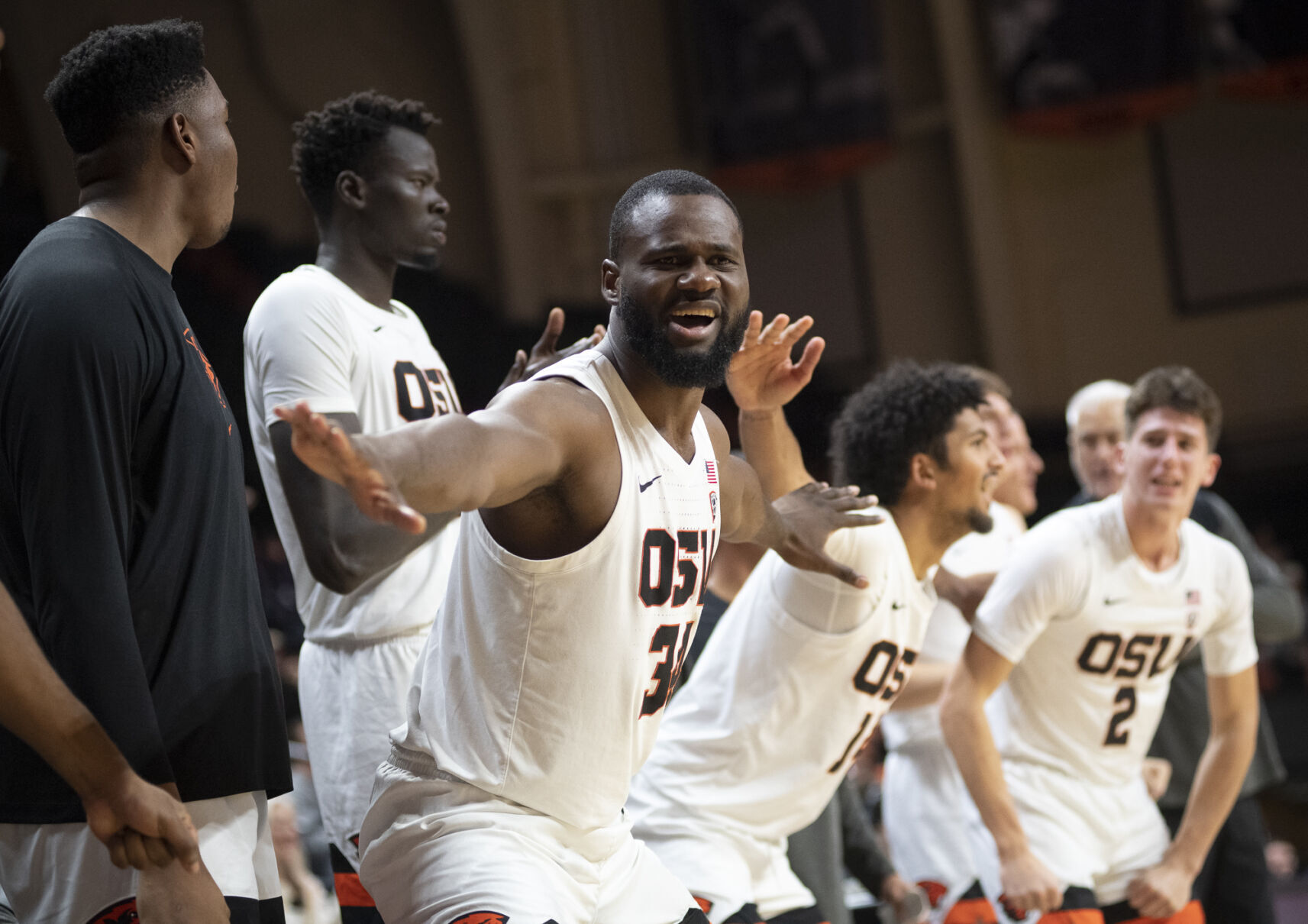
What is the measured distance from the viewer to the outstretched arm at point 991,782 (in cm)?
378

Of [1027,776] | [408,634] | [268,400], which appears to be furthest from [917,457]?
[268,400]

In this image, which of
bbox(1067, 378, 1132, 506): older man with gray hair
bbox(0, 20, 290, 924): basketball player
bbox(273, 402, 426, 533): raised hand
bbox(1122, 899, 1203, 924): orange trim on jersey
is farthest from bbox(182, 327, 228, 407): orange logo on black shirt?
bbox(1067, 378, 1132, 506): older man with gray hair

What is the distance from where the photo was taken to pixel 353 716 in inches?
114

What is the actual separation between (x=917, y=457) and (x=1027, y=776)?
3.65 ft

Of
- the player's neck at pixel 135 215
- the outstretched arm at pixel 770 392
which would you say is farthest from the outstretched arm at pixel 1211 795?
the player's neck at pixel 135 215

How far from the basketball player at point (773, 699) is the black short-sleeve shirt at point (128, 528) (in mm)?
1531

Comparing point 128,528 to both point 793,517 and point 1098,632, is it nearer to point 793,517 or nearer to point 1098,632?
point 793,517

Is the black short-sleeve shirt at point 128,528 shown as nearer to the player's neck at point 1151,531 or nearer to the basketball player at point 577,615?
the basketball player at point 577,615

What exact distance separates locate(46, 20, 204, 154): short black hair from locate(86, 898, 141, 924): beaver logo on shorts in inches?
46.3

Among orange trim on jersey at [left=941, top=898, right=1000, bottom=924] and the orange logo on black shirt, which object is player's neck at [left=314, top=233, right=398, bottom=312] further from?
orange trim on jersey at [left=941, top=898, right=1000, bottom=924]

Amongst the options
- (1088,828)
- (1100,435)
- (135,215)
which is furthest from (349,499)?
(1100,435)

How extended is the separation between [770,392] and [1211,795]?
2.06 m

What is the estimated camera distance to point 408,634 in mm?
2945

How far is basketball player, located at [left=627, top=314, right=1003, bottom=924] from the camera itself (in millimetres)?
3426
